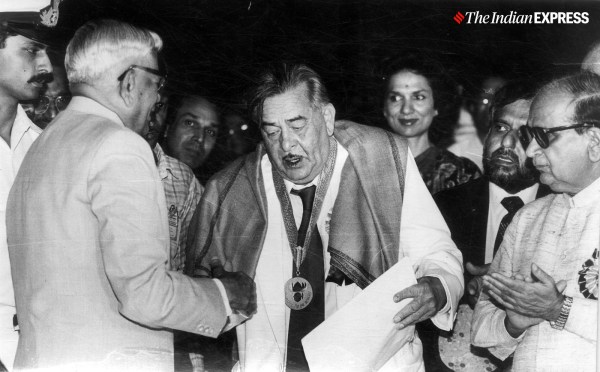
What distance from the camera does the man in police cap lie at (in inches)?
104

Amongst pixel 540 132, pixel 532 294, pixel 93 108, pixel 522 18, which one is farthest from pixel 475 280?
pixel 93 108

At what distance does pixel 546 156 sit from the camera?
2.59m

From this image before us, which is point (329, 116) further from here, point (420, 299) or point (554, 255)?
point (554, 255)

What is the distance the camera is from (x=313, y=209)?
2.66 metres

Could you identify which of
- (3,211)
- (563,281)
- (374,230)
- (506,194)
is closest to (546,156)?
(506,194)

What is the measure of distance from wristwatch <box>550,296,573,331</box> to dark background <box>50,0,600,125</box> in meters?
0.79

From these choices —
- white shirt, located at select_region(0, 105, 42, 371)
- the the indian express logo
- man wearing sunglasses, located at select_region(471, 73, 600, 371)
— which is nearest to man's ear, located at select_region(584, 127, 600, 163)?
man wearing sunglasses, located at select_region(471, 73, 600, 371)

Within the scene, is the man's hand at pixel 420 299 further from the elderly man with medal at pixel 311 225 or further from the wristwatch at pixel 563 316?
the wristwatch at pixel 563 316

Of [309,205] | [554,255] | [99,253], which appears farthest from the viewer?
[309,205]

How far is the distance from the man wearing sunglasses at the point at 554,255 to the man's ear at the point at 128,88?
1.38 m

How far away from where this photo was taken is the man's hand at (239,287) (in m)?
2.60

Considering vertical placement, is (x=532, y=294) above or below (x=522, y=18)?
below

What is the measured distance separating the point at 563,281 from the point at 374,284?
25.1 inches

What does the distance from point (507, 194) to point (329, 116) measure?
686 millimetres
